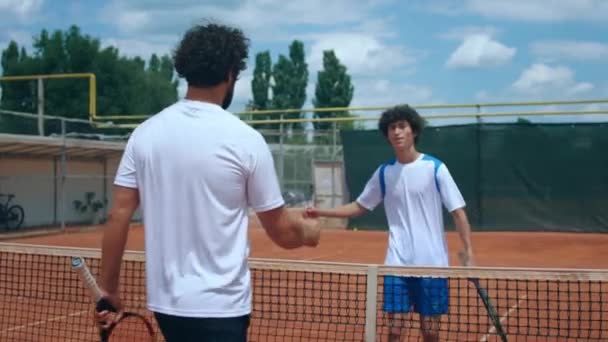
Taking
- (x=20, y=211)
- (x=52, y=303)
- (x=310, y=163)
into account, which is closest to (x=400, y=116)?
(x=52, y=303)

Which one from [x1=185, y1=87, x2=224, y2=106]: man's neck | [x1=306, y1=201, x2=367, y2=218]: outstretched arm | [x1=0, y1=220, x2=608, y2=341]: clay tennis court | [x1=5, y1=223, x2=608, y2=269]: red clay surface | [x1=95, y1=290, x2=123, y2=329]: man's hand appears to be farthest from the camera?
[x1=5, y1=223, x2=608, y2=269]: red clay surface

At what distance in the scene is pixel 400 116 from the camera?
5.05 m

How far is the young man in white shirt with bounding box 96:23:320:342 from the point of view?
246 centimetres

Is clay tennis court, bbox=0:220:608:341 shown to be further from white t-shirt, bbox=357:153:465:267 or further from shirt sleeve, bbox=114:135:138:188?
shirt sleeve, bbox=114:135:138:188

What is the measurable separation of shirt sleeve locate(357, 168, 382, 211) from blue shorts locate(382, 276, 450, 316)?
566mm

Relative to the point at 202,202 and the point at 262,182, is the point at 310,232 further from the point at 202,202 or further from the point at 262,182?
the point at 202,202

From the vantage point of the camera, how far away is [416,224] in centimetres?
487

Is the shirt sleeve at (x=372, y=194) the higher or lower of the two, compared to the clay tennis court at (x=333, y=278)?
higher

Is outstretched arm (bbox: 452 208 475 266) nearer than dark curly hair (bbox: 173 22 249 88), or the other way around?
dark curly hair (bbox: 173 22 249 88)

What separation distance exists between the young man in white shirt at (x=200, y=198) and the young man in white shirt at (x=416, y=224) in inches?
85.3

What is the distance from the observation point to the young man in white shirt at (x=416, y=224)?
479 cm

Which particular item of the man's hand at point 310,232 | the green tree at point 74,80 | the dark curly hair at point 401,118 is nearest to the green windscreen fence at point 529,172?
the dark curly hair at point 401,118

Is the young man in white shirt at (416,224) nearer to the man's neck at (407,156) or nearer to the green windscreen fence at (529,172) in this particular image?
the man's neck at (407,156)

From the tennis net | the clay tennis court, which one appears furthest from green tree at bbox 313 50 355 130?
the tennis net
